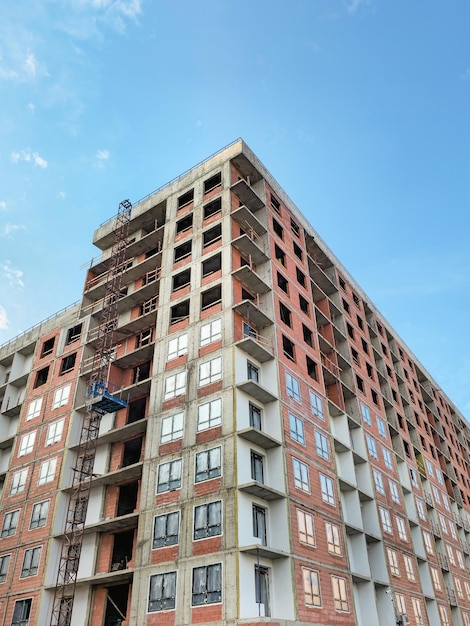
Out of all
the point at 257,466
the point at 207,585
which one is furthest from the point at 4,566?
the point at 257,466

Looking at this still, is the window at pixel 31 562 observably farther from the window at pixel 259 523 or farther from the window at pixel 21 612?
the window at pixel 259 523

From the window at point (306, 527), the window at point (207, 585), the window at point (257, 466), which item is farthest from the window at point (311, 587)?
the window at point (257, 466)

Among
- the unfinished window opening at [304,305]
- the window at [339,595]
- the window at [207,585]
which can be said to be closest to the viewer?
the window at [207,585]

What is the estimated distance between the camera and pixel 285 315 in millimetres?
40438

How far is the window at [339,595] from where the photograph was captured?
100ft

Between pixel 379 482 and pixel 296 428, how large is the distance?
14.6m

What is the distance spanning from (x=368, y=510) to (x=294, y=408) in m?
12.4

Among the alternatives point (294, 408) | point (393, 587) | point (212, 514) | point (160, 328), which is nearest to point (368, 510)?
point (393, 587)

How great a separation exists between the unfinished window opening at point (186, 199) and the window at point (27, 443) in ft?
70.0

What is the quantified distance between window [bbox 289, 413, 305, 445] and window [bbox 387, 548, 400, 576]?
1354 cm

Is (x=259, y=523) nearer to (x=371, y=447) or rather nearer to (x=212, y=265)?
(x=212, y=265)

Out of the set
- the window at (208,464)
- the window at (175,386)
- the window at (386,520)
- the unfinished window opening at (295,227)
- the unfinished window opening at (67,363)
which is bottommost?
the window at (208,464)

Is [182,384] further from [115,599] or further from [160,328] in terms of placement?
[115,599]

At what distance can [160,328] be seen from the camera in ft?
127
